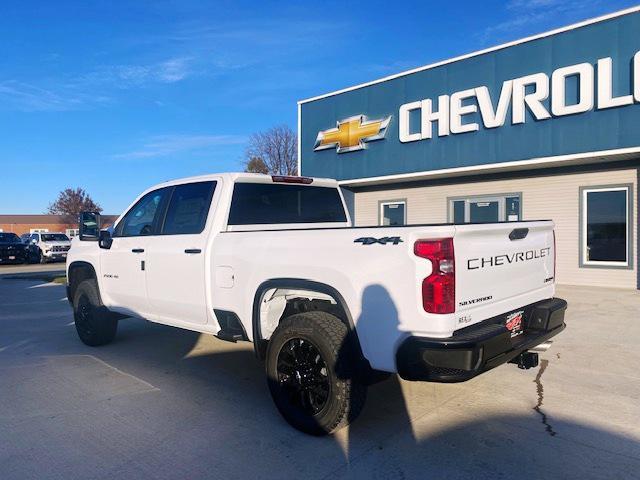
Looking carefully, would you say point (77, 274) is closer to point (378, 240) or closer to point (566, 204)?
point (378, 240)

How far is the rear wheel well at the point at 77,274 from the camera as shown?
6.94m

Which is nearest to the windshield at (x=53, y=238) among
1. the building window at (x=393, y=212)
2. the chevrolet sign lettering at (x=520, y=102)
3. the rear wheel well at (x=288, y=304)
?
the building window at (x=393, y=212)

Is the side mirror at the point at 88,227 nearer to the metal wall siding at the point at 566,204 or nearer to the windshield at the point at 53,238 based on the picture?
the metal wall siding at the point at 566,204

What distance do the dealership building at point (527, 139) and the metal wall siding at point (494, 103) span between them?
0.02m

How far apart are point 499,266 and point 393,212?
12.5 m

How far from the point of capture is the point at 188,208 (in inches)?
214

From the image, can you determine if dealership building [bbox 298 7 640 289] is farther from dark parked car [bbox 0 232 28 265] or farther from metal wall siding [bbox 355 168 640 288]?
dark parked car [bbox 0 232 28 265]

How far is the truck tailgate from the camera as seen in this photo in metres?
3.47

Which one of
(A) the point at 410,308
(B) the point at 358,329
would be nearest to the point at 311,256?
(B) the point at 358,329

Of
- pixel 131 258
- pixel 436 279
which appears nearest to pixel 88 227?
pixel 131 258

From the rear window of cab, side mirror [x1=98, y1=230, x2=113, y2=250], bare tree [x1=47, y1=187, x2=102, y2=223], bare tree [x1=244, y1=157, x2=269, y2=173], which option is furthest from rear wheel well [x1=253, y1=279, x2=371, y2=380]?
bare tree [x1=47, y1=187, x2=102, y2=223]

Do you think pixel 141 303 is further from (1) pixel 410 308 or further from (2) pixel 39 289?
(2) pixel 39 289

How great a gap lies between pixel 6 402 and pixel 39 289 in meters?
10.6

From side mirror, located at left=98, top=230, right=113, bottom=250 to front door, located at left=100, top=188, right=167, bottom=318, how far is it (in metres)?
0.05
